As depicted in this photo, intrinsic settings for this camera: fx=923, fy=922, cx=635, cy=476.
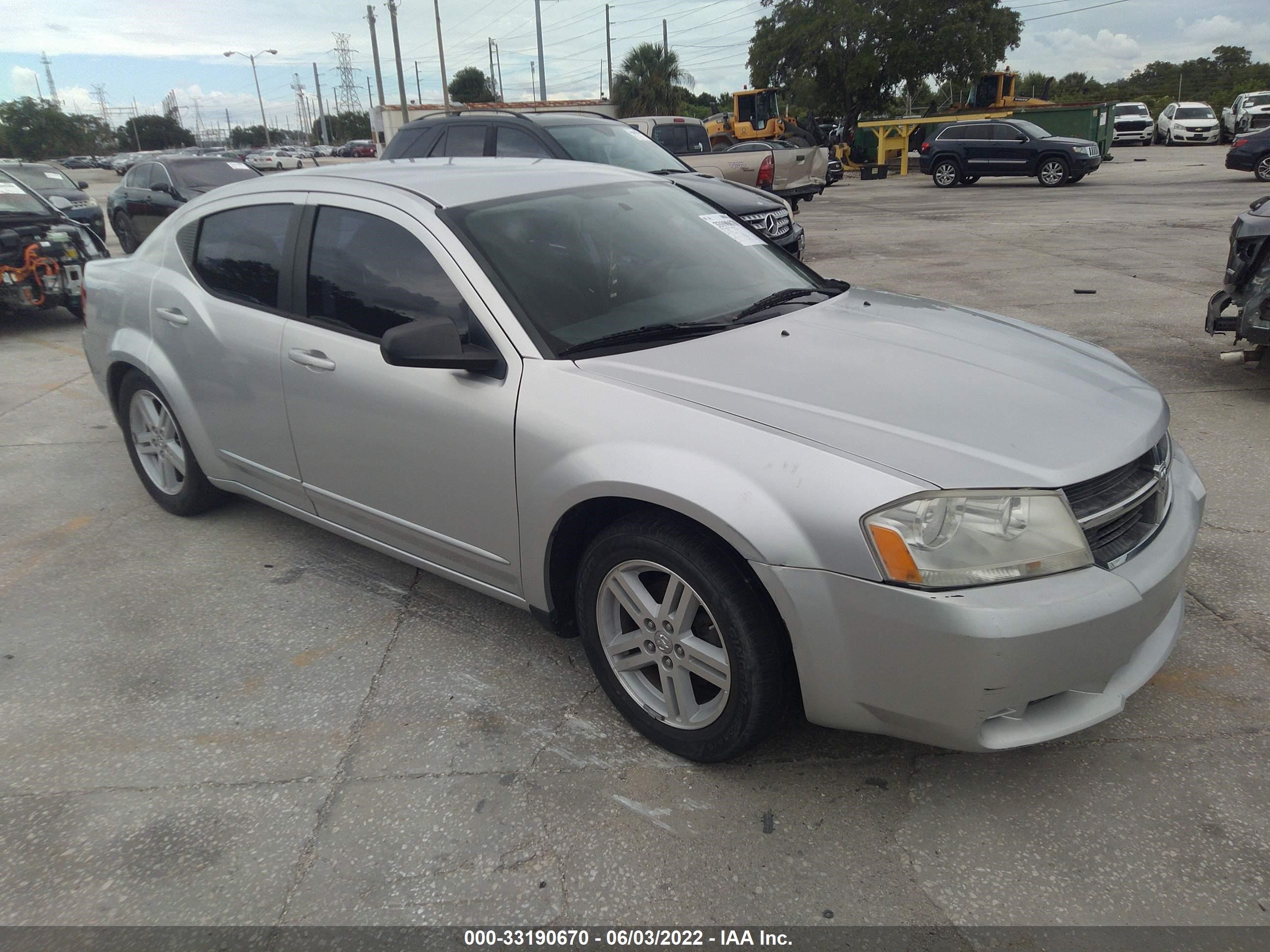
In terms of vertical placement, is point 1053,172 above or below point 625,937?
above

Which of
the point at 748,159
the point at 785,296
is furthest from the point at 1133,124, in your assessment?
the point at 785,296

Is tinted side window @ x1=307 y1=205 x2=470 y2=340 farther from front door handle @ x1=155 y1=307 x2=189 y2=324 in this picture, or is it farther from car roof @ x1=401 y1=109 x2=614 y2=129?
car roof @ x1=401 y1=109 x2=614 y2=129

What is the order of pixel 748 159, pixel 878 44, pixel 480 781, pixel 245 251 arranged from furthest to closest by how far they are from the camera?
pixel 878 44 → pixel 748 159 → pixel 245 251 → pixel 480 781

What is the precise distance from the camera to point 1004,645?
207cm

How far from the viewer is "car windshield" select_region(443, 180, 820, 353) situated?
9.71 ft

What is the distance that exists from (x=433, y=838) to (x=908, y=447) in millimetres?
1580

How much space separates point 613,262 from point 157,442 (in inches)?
104

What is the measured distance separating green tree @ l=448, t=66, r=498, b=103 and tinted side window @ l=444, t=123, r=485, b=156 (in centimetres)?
8633

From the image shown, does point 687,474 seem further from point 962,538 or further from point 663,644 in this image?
point 962,538

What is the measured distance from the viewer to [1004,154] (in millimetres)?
22781

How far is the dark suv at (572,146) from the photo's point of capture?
28.1ft

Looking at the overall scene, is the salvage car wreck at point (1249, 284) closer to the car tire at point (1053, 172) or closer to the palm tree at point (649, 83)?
the car tire at point (1053, 172)

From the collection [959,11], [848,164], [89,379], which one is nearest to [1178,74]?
[959,11]

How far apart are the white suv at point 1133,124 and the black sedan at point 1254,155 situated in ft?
50.7
